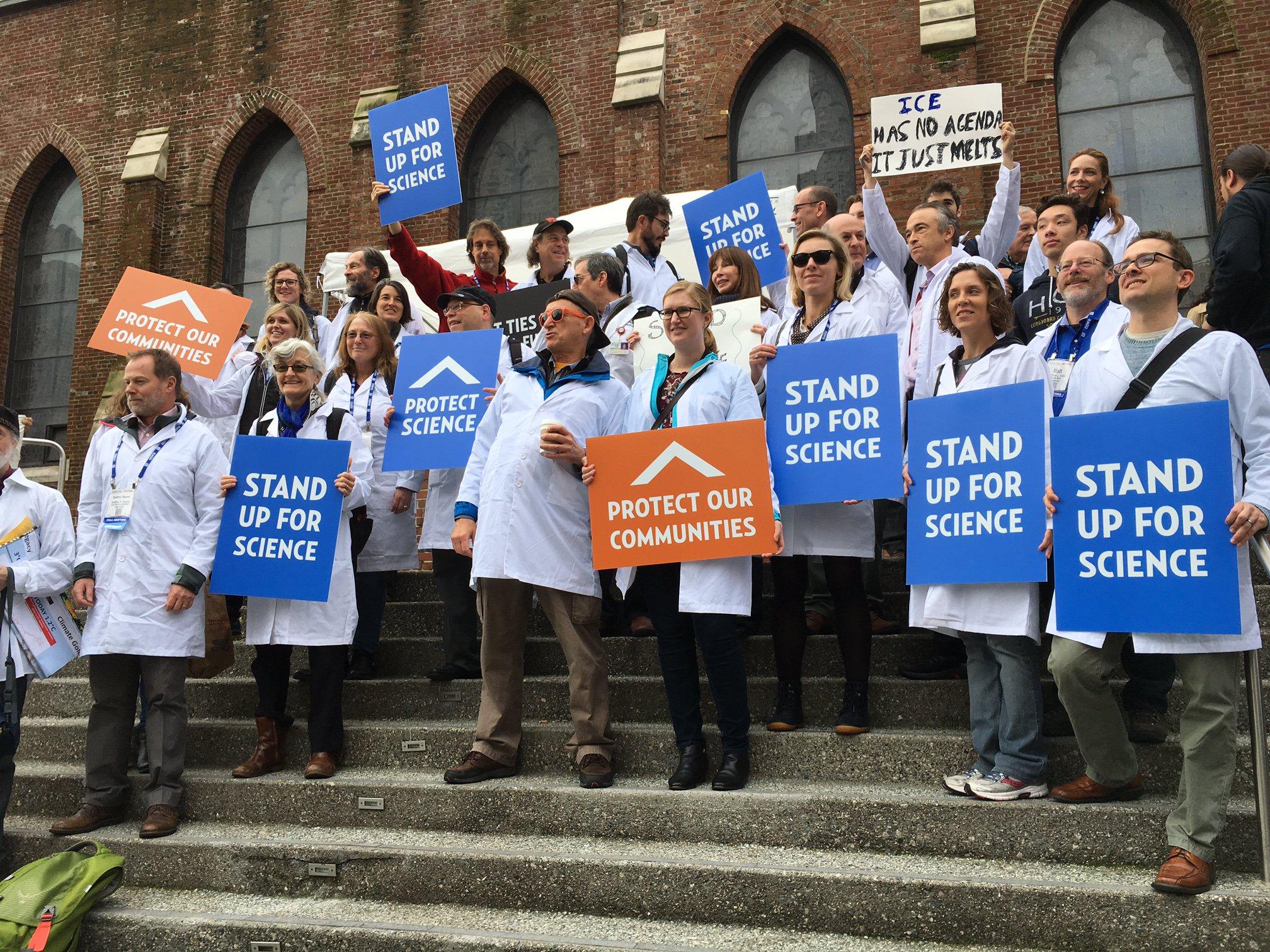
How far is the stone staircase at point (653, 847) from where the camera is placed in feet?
12.1

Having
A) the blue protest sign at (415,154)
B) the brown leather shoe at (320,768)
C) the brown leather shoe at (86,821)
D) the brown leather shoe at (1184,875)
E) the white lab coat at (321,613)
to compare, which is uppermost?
the blue protest sign at (415,154)

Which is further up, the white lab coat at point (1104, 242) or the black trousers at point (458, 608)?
the white lab coat at point (1104, 242)

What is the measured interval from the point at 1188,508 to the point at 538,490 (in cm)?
269

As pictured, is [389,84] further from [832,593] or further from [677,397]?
[832,593]

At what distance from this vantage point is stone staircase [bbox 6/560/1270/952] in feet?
12.1

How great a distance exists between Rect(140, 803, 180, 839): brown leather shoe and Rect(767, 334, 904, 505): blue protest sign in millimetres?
3220

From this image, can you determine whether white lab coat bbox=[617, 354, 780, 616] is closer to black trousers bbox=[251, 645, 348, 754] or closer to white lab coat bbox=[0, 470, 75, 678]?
black trousers bbox=[251, 645, 348, 754]

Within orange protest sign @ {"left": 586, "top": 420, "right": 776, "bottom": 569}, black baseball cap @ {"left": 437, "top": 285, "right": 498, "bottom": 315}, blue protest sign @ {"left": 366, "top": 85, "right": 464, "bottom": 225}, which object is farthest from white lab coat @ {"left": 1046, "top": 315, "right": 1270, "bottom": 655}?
blue protest sign @ {"left": 366, "top": 85, "right": 464, "bottom": 225}

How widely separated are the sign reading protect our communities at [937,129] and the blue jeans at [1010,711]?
431 cm

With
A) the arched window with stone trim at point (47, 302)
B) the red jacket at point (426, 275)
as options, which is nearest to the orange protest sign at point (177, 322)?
the red jacket at point (426, 275)

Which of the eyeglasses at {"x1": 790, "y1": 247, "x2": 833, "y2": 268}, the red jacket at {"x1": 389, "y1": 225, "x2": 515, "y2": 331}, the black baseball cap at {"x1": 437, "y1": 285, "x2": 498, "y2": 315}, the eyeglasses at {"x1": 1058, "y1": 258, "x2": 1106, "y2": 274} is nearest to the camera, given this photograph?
the eyeglasses at {"x1": 1058, "y1": 258, "x2": 1106, "y2": 274}

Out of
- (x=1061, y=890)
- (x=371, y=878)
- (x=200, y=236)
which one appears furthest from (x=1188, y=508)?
(x=200, y=236)

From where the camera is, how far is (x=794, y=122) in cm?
1351

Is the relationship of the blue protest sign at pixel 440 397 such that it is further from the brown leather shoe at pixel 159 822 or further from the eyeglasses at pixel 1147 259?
the eyeglasses at pixel 1147 259
